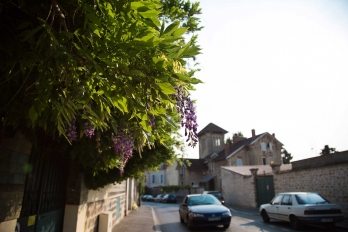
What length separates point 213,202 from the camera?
39.5 feet

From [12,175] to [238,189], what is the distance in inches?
1071

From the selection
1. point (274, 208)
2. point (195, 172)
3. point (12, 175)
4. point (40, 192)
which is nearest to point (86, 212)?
point (40, 192)

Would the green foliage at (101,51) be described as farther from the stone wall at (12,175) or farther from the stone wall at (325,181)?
the stone wall at (325,181)

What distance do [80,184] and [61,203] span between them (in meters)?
0.61

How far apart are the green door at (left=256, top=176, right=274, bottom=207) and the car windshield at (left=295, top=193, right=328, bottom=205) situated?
11001 millimetres

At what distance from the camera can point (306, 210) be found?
33.3ft

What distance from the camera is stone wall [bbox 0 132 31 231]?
3.38 meters

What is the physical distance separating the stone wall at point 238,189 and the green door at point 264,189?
0.61 m

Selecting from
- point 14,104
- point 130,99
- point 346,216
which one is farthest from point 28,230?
point 346,216

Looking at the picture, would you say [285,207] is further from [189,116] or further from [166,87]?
[166,87]

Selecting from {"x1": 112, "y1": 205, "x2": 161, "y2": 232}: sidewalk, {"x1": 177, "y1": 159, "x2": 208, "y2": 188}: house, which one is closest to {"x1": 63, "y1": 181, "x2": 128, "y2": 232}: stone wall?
{"x1": 112, "y1": 205, "x2": 161, "y2": 232}: sidewalk

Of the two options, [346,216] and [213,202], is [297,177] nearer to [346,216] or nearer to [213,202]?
[346,216]

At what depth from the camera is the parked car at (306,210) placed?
32.6 ft

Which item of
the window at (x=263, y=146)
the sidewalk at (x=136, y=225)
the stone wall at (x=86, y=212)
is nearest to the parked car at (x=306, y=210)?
the sidewalk at (x=136, y=225)
